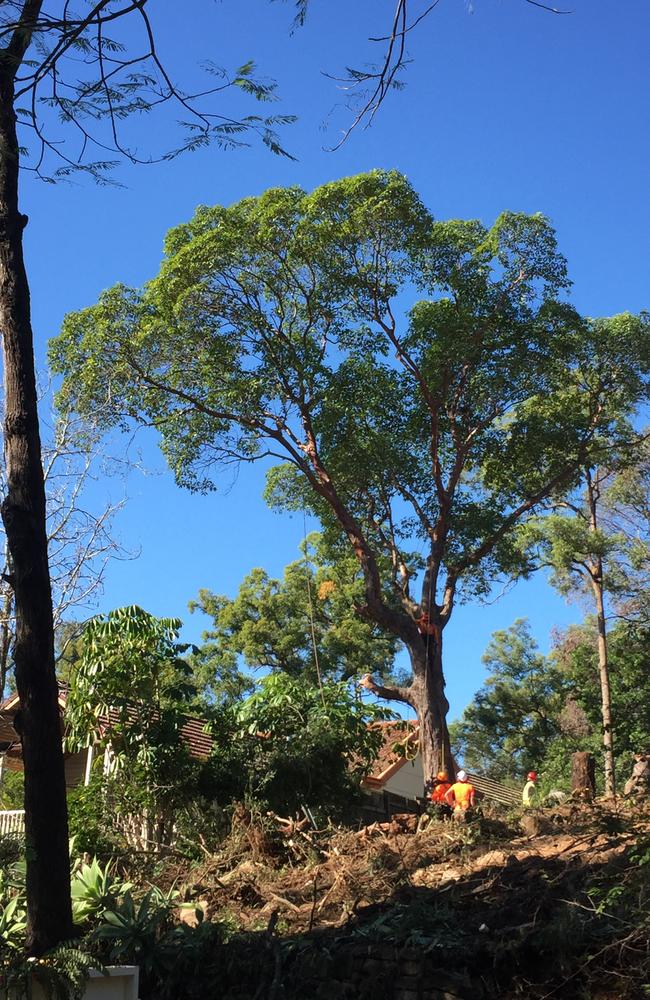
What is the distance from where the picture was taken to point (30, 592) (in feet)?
21.2

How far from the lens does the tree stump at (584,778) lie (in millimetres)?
11195

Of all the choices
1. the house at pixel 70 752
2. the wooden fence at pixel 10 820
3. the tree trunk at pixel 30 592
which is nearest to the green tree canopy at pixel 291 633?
the house at pixel 70 752

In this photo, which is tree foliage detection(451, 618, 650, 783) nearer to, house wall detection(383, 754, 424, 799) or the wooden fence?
house wall detection(383, 754, 424, 799)

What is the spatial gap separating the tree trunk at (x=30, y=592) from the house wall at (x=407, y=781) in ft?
65.1

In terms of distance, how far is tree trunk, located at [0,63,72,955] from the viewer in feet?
19.7

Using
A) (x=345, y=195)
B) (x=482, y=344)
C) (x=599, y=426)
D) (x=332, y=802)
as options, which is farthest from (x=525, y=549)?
(x=332, y=802)

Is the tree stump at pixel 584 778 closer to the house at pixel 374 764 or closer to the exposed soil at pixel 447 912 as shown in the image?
the exposed soil at pixel 447 912

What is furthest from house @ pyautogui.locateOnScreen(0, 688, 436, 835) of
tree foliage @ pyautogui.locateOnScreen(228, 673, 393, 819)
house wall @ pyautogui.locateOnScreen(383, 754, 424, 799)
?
tree foliage @ pyautogui.locateOnScreen(228, 673, 393, 819)

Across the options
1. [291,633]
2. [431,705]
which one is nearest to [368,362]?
[431,705]

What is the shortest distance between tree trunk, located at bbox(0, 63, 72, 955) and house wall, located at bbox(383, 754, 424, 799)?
65.1 ft

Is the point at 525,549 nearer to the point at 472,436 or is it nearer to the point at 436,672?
the point at 472,436

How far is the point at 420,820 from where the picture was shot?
11016mm

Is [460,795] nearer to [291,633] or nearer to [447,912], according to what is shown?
[447,912]

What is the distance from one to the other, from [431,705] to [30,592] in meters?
11.3
